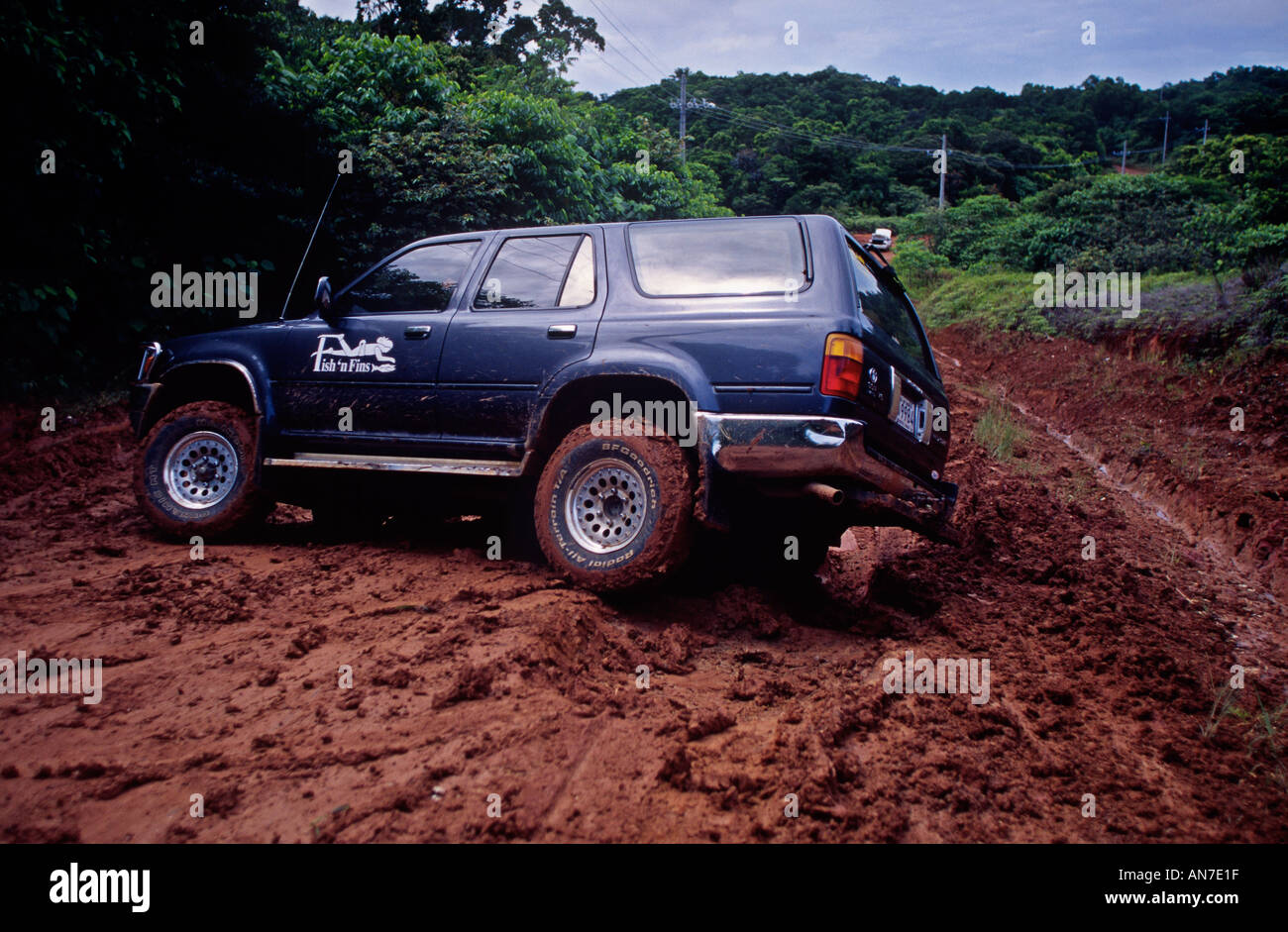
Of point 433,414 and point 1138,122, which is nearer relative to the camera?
point 433,414

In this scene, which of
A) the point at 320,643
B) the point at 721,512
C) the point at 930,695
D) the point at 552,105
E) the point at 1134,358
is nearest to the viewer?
the point at 930,695

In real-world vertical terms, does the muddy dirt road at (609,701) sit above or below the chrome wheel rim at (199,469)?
below

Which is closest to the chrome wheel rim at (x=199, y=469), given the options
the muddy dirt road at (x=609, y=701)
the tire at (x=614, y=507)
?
the muddy dirt road at (x=609, y=701)

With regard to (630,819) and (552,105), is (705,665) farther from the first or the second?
(552,105)

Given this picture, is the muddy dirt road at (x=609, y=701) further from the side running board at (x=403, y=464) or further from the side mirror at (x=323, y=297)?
the side mirror at (x=323, y=297)

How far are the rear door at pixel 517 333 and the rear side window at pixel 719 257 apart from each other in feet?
0.85

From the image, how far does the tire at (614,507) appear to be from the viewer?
136 inches

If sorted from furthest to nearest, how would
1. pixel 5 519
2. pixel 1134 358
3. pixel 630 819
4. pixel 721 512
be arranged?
pixel 1134 358 < pixel 5 519 < pixel 721 512 < pixel 630 819

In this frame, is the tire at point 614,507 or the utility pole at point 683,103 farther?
the utility pole at point 683,103

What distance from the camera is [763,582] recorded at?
4281mm

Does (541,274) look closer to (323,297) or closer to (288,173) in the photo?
(323,297)

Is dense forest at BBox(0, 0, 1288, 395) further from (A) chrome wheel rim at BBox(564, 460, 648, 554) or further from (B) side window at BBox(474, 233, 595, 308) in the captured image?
(A) chrome wheel rim at BBox(564, 460, 648, 554)

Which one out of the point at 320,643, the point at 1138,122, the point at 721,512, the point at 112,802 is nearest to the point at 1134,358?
the point at 721,512
